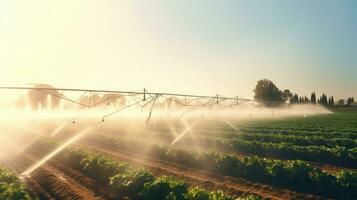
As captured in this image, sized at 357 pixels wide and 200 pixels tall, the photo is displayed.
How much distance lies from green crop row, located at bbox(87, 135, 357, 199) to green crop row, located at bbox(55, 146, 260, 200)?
14.6 feet

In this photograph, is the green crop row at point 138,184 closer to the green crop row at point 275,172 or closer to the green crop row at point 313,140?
the green crop row at point 275,172

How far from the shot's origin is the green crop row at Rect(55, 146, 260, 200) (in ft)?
40.6

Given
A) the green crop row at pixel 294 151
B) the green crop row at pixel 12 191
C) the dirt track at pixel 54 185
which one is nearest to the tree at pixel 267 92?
the green crop row at pixel 294 151

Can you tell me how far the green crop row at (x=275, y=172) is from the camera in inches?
601

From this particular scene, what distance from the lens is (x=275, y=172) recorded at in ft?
57.4

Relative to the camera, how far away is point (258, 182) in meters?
17.6

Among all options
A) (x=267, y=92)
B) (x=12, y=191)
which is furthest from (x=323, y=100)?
(x=12, y=191)

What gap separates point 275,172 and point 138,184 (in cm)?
714

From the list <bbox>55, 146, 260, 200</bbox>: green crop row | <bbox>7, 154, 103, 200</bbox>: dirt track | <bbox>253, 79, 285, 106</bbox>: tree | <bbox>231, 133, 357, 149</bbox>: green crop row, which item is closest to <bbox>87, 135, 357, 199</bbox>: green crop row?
<bbox>55, 146, 260, 200</bbox>: green crop row

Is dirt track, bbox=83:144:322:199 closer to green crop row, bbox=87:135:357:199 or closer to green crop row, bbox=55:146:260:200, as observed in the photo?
green crop row, bbox=87:135:357:199

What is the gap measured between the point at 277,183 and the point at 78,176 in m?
11.0

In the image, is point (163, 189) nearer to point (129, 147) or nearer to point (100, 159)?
point (100, 159)

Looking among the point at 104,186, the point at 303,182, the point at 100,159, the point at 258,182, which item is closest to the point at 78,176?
the point at 100,159

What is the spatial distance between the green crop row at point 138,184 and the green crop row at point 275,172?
4.44 m
